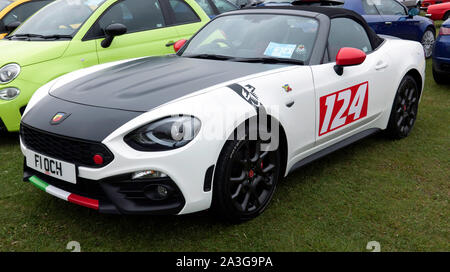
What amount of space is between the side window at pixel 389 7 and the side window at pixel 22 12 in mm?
5666

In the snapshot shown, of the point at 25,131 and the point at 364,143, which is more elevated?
the point at 25,131

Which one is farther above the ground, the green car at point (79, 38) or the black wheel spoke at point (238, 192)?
the green car at point (79, 38)

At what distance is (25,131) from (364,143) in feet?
10.7

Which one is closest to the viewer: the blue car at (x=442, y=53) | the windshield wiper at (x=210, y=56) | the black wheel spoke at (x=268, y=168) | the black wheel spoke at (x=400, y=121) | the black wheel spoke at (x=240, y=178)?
the black wheel spoke at (x=240, y=178)

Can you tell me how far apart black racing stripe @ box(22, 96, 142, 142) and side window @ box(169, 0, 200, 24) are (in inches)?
124

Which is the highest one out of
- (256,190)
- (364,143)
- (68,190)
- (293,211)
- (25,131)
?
(25,131)

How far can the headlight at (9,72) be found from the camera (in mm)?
4324

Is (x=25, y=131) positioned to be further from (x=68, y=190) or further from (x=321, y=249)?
(x=321, y=249)

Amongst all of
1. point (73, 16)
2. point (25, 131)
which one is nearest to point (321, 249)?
point (25, 131)

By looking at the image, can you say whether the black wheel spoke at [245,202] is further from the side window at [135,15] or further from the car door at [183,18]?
the car door at [183,18]

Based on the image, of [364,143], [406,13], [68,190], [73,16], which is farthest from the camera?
[406,13]

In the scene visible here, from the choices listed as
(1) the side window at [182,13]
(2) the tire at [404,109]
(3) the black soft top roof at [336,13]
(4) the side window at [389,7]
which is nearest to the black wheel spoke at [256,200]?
(3) the black soft top roof at [336,13]

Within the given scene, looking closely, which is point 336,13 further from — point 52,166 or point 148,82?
point 52,166

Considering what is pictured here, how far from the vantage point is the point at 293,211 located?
3.15 meters
